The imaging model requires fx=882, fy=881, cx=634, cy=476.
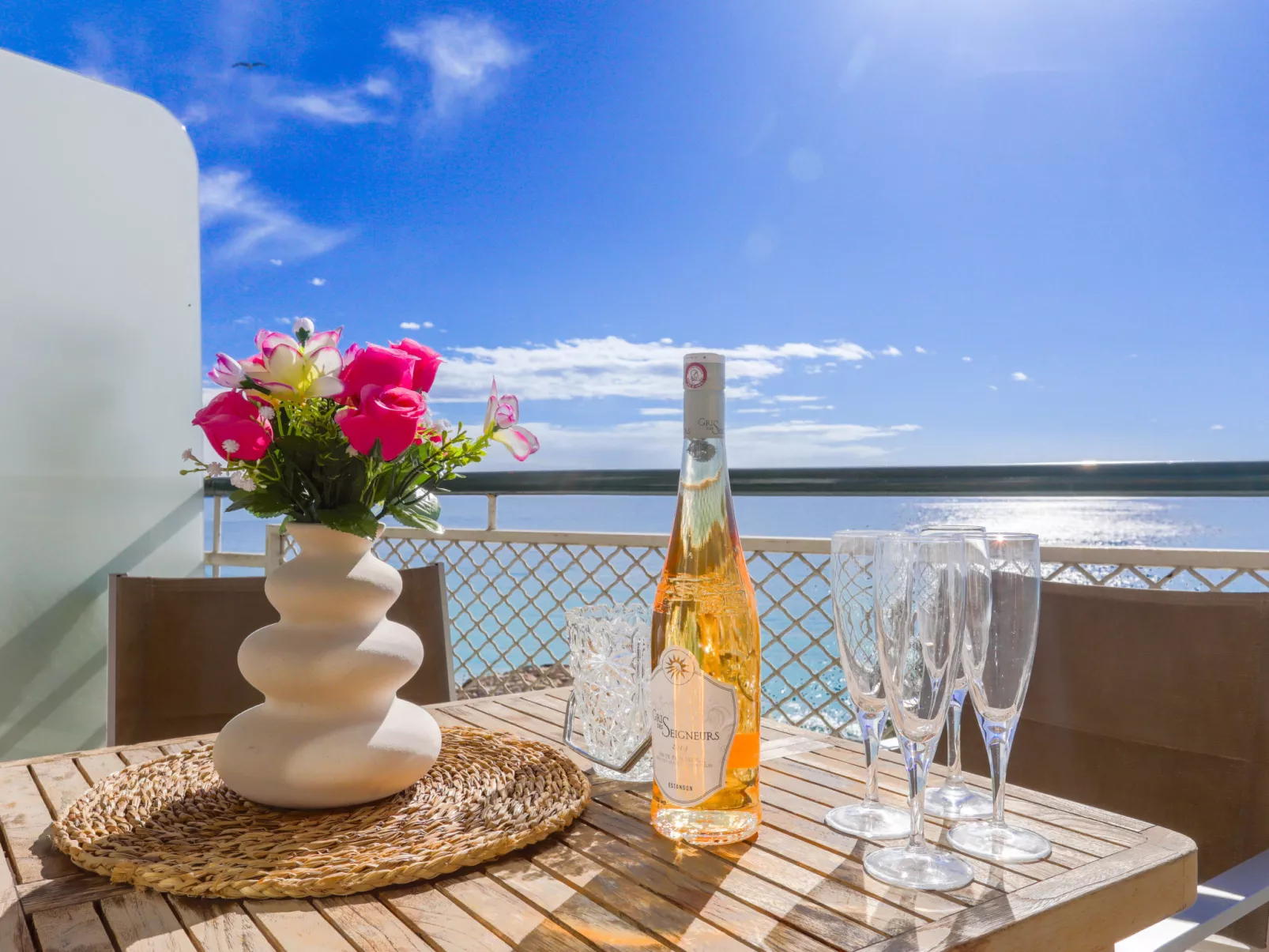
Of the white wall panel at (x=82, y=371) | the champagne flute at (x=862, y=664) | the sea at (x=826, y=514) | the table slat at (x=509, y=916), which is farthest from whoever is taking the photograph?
the white wall panel at (x=82, y=371)

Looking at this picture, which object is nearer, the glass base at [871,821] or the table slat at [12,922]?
the table slat at [12,922]

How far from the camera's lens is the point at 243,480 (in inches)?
27.4

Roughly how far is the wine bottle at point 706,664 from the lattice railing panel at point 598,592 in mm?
928

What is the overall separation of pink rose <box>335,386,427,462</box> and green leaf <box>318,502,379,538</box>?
8 centimetres

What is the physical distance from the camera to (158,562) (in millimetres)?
2881

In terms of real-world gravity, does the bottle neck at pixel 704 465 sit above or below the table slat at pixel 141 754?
above

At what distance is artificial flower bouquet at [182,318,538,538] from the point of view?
0.64 meters

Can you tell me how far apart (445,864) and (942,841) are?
0.35 meters

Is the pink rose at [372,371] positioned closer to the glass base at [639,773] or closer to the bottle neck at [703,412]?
the bottle neck at [703,412]

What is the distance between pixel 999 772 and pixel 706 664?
0.75 feet

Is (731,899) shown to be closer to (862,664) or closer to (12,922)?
(862,664)

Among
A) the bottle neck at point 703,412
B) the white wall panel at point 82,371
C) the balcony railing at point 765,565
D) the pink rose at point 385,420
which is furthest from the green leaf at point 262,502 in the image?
the white wall panel at point 82,371

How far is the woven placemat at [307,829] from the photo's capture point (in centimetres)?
55

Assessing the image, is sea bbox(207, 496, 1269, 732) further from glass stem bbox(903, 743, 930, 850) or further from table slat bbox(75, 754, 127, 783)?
glass stem bbox(903, 743, 930, 850)
